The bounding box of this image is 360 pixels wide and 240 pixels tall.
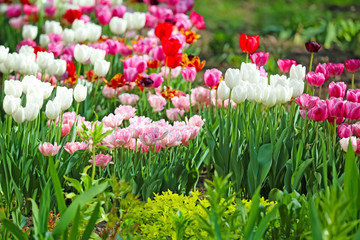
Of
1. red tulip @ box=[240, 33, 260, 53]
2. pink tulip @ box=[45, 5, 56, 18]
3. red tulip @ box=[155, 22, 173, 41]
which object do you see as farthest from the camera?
pink tulip @ box=[45, 5, 56, 18]

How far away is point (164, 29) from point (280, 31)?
3.35 metres

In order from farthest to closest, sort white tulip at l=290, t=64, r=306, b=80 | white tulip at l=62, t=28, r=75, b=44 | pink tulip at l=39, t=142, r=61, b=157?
white tulip at l=62, t=28, r=75, b=44, white tulip at l=290, t=64, r=306, b=80, pink tulip at l=39, t=142, r=61, b=157

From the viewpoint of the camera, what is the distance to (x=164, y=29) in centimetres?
402

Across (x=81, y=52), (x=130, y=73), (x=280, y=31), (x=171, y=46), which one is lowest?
(x=280, y=31)

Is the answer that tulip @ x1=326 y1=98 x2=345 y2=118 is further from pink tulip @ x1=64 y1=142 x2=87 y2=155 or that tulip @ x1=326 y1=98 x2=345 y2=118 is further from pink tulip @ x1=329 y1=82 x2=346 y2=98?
pink tulip @ x1=64 y1=142 x2=87 y2=155

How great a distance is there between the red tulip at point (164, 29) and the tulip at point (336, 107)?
1.56 m

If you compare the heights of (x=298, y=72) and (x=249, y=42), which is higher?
(x=249, y=42)

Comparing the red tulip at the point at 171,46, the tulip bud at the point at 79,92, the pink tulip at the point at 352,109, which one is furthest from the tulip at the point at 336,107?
the tulip bud at the point at 79,92

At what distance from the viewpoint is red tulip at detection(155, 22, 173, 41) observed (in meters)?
4.00

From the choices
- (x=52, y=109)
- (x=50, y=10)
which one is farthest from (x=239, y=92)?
(x=50, y=10)

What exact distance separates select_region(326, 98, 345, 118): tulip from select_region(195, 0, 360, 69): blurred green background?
2.46m

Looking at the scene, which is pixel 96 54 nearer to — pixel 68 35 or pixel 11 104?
pixel 68 35

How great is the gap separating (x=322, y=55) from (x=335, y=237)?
462 cm

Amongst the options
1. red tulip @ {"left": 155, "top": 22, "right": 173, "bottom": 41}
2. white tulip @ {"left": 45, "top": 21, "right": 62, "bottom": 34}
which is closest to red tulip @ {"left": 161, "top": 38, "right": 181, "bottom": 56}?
red tulip @ {"left": 155, "top": 22, "right": 173, "bottom": 41}
